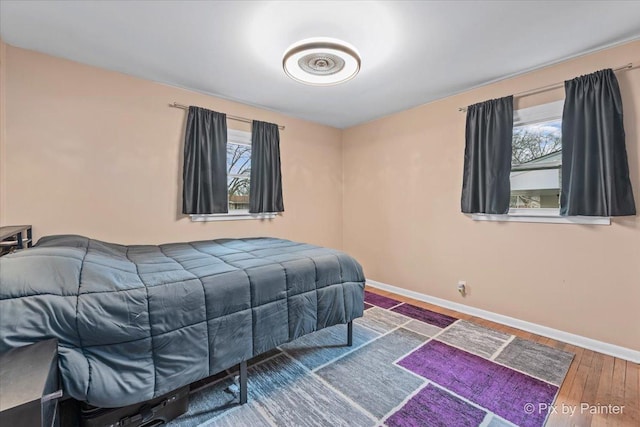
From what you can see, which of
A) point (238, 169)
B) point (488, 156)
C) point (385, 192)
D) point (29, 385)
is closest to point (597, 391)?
point (488, 156)

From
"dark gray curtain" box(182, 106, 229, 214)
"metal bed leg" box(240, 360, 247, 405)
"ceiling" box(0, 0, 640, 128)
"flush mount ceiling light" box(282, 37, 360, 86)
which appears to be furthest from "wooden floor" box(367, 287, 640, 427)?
"dark gray curtain" box(182, 106, 229, 214)

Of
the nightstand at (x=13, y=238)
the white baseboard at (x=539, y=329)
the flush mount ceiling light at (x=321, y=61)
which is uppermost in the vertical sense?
the flush mount ceiling light at (x=321, y=61)

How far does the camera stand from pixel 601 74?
85.1 inches

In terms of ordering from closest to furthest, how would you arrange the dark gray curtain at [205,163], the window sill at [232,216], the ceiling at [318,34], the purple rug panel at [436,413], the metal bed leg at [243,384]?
1. the purple rug panel at [436,413]
2. the metal bed leg at [243,384]
3. the ceiling at [318,34]
4. the dark gray curtain at [205,163]
5. the window sill at [232,216]

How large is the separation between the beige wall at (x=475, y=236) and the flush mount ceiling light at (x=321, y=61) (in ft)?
5.45

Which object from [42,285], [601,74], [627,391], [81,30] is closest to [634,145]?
[601,74]

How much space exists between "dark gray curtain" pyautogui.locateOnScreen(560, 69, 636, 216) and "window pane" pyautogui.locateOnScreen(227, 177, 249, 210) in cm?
329

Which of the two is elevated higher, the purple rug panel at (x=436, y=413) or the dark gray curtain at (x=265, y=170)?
the dark gray curtain at (x=265, y=170)

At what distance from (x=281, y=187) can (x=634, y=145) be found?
3375 mm

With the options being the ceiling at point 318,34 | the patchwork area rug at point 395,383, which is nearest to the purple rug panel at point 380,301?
the patchwork area rug at point 395,383

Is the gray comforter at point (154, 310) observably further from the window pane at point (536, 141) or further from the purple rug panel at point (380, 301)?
the window pane at point (536, 141)

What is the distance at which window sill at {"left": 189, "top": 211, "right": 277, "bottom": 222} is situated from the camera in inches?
123

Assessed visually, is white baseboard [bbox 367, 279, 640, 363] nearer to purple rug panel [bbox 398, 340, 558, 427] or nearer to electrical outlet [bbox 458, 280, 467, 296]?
electrical outlet [bbox 458, 280, 467, 296]

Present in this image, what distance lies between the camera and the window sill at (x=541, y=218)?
2244 millimetres
